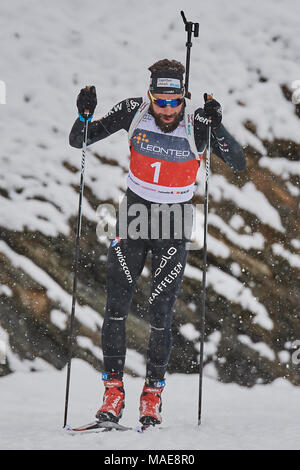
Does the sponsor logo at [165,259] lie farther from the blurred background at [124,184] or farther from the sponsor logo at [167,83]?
the blurred background at [124,184]

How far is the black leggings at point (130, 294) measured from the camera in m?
4.21

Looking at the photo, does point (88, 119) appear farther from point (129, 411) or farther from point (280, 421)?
point (280, 421)

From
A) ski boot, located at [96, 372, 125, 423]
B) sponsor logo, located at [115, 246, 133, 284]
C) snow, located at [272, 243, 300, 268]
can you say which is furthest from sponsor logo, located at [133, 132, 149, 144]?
snow, located at [272, 243, 300, 268]

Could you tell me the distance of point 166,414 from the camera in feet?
16.5

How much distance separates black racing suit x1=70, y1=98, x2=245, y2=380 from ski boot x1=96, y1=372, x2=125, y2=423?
7 cm

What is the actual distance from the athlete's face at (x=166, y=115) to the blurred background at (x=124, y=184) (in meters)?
2.42

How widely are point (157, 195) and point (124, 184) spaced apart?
7.90 feet

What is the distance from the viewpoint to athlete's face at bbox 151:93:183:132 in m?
4.22

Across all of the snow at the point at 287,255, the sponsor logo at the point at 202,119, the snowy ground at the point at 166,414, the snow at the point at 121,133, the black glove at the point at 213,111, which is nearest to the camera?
the snowy ground at the point at 166,414

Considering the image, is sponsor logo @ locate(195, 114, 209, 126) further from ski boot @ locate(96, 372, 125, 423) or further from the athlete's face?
ski boot @ locate(96, 372, 125, 423)

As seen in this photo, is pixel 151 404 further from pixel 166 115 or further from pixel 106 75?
pixel 106 75

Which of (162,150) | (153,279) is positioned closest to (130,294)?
(153,279)

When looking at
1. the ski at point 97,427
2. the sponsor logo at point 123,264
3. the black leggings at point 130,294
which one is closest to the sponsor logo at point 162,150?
the black leggings at point 130,294
